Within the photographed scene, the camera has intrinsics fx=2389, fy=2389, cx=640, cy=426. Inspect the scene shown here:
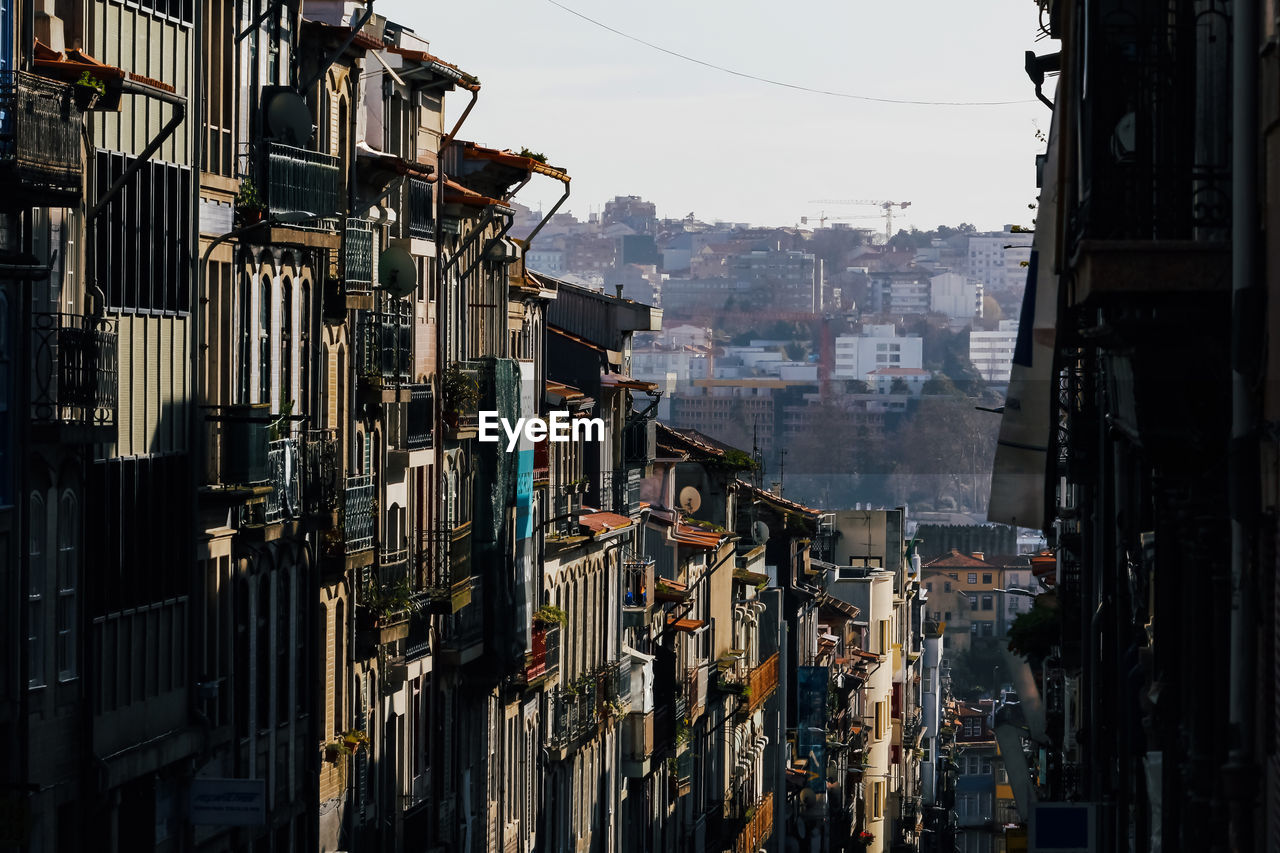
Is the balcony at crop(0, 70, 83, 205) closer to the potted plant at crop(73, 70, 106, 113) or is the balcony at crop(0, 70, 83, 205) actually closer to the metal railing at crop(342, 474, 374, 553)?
the potted plant at crop(73, 70, 106, 113)

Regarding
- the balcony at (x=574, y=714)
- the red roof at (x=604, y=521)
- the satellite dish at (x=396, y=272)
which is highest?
the satellite dish at (x=396, y=272)

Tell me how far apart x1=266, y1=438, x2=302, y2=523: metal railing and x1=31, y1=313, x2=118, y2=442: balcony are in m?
6.08

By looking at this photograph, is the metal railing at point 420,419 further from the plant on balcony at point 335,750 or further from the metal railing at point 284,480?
the metal railing at point 284,480

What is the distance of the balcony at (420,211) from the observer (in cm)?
3294

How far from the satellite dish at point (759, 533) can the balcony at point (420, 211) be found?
1372 inches

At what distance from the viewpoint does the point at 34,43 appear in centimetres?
1916

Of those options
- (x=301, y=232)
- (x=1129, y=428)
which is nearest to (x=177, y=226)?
(x=301, y=232)

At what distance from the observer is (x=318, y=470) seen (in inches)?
1086

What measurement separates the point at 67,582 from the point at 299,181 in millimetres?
6976

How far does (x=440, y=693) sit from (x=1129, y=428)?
856 inches

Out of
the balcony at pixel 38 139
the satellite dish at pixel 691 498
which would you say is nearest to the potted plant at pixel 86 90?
the balcony at pixel 38 139

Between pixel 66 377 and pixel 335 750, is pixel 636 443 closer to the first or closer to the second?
pixel 335 750

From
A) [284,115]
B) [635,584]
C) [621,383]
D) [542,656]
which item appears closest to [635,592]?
[635,584]

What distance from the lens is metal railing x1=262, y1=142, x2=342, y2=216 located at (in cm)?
2569
